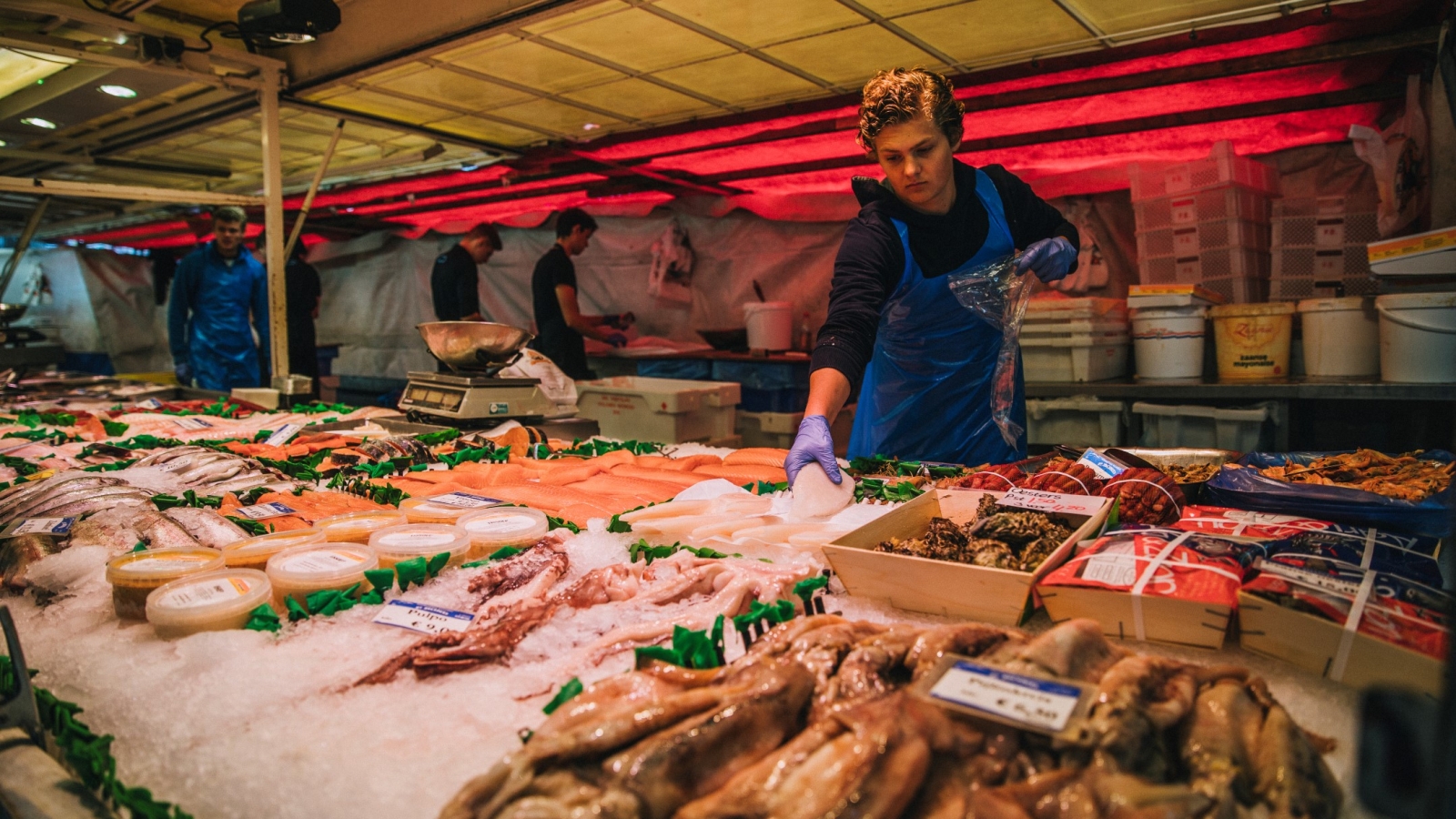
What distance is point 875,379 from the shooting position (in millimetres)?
3549

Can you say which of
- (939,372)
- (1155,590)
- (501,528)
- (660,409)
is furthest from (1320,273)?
(501,528)

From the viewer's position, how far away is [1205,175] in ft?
16.2

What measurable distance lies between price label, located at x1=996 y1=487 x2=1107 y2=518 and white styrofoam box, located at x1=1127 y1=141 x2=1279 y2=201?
13.0 feet

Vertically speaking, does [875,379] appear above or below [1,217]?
below

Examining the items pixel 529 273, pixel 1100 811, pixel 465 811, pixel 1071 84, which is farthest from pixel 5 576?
pixel 529 273

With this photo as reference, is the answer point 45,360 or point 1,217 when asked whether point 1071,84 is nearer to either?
point 45,360

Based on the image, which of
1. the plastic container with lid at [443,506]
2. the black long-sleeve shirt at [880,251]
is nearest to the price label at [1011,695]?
the plastic container with lid at [443,506]

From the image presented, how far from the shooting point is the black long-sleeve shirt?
2844mm

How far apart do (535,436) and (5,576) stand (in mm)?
2000

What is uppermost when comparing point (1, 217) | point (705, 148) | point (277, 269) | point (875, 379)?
point (1, 217)

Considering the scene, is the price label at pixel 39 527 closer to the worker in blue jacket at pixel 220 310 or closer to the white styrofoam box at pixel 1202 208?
the worker in blue jacket at pixel 220 310

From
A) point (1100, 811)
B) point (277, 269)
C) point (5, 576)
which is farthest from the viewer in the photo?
point (277, 269)

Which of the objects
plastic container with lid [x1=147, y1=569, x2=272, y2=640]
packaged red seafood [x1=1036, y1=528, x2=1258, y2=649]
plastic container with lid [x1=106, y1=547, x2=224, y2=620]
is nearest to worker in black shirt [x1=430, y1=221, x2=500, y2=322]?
plastic container with lid [x1=106, y1=547, x2=224, y2=620]

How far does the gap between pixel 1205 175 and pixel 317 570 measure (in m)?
5.32
